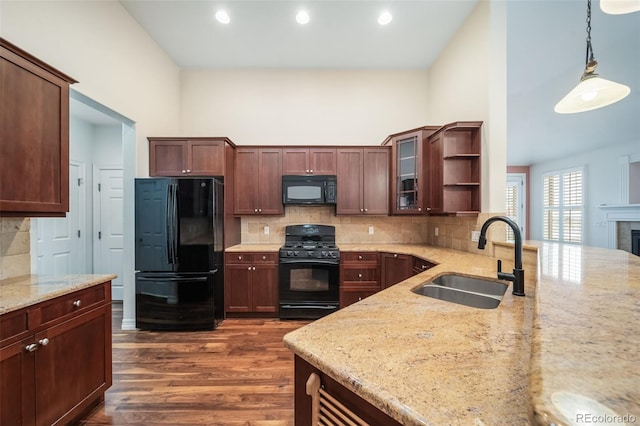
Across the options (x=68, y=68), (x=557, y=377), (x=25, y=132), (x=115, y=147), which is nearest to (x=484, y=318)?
(x=557, y=377)

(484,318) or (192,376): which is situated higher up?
(484,318)

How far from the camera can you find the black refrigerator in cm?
293

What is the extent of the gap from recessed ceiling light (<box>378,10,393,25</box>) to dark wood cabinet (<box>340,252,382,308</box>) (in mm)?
2762

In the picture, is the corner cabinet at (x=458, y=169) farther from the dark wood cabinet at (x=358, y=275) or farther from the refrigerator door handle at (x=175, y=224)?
the refrigerator door handle at (x=175, y=224)

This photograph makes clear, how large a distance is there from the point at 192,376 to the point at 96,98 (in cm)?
275

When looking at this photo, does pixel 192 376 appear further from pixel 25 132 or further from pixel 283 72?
pixel 283 72

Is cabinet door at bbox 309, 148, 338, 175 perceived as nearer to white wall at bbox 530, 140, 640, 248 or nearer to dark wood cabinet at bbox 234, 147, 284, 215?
dark wood cabinet at bbox 234, 147, 284, 215

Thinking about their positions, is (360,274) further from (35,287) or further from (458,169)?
(35,287)

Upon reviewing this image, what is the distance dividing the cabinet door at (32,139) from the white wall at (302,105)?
2.25 metres

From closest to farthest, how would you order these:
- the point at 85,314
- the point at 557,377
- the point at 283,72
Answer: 1. the point at 557,377
2. the point at 85,314
3. the point at 283,72

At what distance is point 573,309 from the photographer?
82 centimetres

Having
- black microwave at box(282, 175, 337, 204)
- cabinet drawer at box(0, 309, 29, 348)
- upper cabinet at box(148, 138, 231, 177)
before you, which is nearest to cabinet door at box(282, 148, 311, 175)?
black microwave at box(282, 175, 337, 204)

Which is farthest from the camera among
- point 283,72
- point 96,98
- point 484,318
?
point 283,72

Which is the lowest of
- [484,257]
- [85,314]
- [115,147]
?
[85,314]
